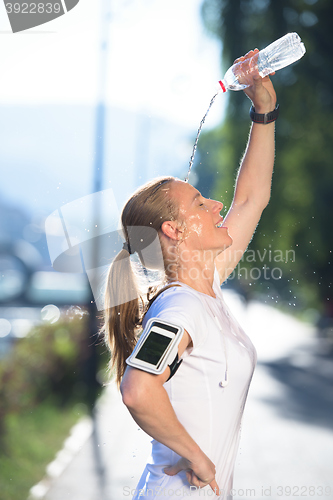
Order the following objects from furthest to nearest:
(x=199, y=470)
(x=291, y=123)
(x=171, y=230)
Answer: (x=291, y=123), (x=171, y=230), (x=199, y=470)

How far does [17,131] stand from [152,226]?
2000 mm

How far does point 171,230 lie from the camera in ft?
5.43

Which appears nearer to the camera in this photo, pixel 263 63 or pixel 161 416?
pixel 161 416

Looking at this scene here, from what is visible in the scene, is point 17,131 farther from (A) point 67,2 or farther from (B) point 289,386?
(B) point 289,386

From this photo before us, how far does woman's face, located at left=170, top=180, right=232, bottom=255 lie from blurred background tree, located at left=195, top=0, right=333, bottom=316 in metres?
6.51

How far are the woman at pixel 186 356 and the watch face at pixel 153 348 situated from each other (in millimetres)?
34

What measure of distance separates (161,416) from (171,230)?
22.4 inches

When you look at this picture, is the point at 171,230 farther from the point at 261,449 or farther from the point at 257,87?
the point at 261,449

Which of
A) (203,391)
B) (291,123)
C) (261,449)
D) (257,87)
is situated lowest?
(261,449)
